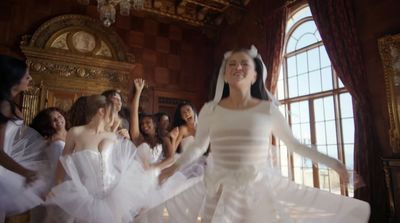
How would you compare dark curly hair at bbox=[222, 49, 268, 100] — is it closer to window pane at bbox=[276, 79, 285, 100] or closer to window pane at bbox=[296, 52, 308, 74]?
window pane at bbox=[296, 52, 308, 74]

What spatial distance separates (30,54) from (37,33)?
0.40 m

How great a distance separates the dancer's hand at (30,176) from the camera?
1.67 meters

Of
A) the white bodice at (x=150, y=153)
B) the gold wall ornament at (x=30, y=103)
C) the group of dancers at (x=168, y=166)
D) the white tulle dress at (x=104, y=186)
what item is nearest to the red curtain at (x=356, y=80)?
the group of dancers at (x=168, y=166)

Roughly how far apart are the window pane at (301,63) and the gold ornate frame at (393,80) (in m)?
1.47

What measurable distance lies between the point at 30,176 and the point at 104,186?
425 mm

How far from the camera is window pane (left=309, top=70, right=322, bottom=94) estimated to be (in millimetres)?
4985

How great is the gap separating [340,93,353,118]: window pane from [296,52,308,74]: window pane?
91cm

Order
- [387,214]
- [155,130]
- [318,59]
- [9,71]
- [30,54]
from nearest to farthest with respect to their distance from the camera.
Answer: [9,71] → [155,130] → [387,214] → [318,59] → [30,54]

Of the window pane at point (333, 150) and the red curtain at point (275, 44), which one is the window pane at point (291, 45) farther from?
the window pane at point (333, 150)

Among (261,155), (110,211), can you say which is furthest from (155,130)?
(261,155)

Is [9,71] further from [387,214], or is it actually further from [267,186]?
[387,214]

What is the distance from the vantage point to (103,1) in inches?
163

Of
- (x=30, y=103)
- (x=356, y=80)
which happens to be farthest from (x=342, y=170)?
(x=30, y=103)

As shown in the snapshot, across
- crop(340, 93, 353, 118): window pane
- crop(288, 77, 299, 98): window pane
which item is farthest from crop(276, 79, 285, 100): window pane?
crop(340, 93, 353, 118): window pane
